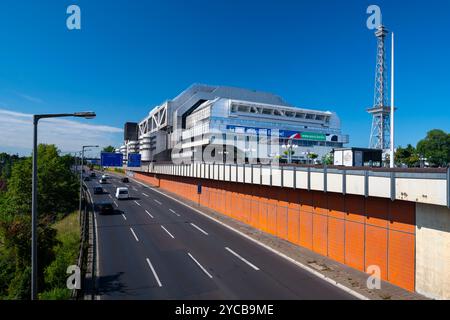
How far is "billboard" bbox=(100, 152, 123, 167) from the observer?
1938 inches

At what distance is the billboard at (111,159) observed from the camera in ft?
161

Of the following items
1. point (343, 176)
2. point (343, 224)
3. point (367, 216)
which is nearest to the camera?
point (367, 216)

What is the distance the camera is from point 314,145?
91.3 m

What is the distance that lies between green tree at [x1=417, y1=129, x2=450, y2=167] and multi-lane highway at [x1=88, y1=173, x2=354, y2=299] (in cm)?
7012

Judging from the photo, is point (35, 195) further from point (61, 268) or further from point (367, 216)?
point (367, 216)

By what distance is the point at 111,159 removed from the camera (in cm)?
5000

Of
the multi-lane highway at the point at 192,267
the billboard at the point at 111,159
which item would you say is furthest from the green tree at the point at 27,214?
the billboard at the point at 111,159

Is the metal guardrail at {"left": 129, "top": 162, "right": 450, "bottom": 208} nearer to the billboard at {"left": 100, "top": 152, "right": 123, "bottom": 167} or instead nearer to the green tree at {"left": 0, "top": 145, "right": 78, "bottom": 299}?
the green tree at {"left": 0, "top": 145, "right": 78, "bottom": 299}

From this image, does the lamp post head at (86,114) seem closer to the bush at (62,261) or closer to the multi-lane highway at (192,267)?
the multi-lane highway at (192,267)

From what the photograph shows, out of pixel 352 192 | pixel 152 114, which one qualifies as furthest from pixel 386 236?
pixel 152 114

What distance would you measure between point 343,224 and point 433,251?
5111mm

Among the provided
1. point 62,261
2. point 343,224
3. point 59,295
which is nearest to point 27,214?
point 62,261

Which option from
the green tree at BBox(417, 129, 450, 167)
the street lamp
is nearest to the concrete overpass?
the street lamp

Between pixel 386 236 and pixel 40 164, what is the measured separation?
39452 mm
